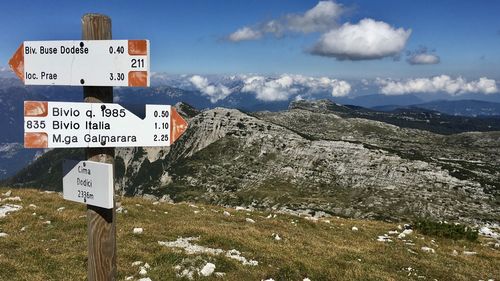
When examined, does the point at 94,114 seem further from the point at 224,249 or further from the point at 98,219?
the point at 224,249

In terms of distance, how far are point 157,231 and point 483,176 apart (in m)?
148

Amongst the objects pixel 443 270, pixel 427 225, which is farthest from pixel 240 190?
pixel 443 270

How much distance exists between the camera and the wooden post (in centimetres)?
674

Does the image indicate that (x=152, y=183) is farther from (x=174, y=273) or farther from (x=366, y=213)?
(x=174, y=273)

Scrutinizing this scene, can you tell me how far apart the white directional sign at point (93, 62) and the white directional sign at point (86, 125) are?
1.49 feet

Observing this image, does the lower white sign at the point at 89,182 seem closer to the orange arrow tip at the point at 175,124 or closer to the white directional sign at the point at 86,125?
the white directional sign at the point at 86,125

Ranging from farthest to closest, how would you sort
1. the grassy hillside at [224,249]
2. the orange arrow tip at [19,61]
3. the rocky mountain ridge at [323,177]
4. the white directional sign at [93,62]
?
the rocky mountain ridge at [323,177]
the grassy hillside at [224,249]
the orange arrow tip at [19,61]
the white directional sign at [93,62]

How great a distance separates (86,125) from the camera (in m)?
6.69

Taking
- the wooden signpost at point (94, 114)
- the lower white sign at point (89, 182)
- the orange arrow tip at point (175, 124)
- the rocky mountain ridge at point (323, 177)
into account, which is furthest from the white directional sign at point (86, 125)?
the rocky mountain ridge at point (323, 177)

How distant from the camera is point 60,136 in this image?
6652mm

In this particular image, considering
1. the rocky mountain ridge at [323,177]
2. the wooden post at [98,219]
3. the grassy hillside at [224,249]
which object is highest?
the wooden post at [98,219]

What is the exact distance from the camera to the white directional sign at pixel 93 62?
22.0 feet

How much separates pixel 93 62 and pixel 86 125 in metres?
1.07

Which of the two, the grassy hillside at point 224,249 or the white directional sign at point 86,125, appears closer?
the white directional sign at point 86,125
